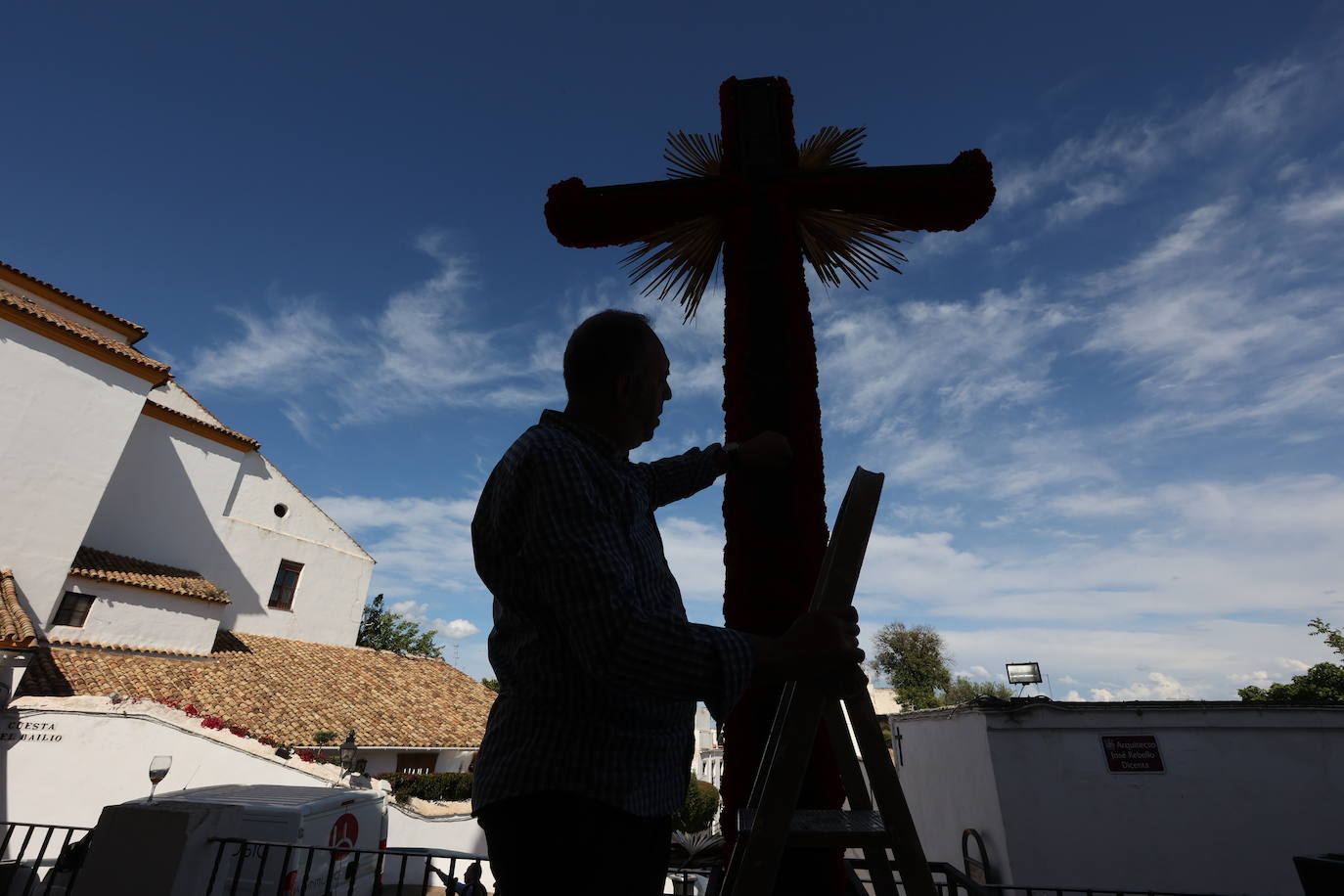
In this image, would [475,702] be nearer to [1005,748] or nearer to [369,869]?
[369,869]

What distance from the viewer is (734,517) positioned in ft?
7.73

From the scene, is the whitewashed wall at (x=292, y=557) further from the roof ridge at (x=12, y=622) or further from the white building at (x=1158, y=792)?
the white building at (x=1158, y=792)

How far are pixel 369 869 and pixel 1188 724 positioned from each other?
1338 centimetres

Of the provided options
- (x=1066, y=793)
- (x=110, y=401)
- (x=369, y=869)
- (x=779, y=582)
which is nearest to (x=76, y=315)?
(x=110, y=401)

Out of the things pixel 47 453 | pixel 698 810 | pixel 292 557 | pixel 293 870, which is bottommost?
pixel 698 810

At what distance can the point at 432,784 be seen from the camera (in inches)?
589

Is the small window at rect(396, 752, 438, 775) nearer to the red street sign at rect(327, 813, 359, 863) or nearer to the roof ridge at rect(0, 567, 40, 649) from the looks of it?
the red street sign at rect(327, 813, 359, 863)

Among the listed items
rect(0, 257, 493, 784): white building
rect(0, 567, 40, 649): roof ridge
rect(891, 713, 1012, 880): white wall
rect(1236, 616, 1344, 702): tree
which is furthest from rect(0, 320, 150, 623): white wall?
rect(1236, 616, 1344, 702): tree

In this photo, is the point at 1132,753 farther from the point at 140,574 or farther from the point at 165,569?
the point at 165,569

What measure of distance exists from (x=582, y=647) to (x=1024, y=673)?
1864cm

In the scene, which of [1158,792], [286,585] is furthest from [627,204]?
[286,585]

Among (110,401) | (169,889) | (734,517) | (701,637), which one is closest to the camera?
(701,637)

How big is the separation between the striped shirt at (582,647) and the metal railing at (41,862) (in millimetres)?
7323

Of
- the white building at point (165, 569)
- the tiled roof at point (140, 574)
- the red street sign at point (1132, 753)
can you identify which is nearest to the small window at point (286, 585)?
the white building at point (165, 569)
